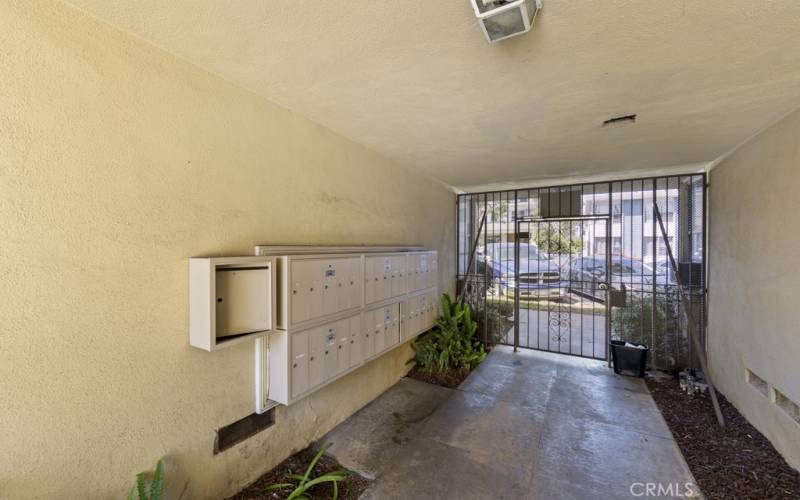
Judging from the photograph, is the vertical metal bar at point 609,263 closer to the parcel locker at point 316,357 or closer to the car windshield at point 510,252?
the car windshield at point 510,252

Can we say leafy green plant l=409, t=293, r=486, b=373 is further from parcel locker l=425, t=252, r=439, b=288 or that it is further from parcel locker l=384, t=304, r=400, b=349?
parcel locker l=384, t=304, r=400, b=349

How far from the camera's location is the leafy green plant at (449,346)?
162 inches

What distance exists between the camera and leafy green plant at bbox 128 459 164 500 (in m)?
1.47

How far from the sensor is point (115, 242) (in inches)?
58.5

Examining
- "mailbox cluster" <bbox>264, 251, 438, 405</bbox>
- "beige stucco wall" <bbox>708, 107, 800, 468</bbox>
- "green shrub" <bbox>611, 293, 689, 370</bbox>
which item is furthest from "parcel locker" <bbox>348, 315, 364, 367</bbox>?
"green shrub" <bbox>611, 293, 689, 370</bbox>

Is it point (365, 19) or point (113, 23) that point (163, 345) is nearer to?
point (113, 23)

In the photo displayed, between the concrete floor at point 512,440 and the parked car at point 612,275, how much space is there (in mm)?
1238

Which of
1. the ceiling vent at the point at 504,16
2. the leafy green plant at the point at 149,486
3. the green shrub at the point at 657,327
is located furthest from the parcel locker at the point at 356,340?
the green shrub at the point at 657,327

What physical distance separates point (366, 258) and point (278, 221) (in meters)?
0.88

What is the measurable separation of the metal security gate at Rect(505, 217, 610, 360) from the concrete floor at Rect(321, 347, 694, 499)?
3.44ft

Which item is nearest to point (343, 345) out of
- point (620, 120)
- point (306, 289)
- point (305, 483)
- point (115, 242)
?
point (306, 289)

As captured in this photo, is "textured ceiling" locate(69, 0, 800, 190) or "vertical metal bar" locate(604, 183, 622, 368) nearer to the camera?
"textured ceiling" locate(69, 0, 800, 190)

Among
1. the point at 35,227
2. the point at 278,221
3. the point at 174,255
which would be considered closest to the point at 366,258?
the point at 278,221

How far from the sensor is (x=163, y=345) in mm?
1660
